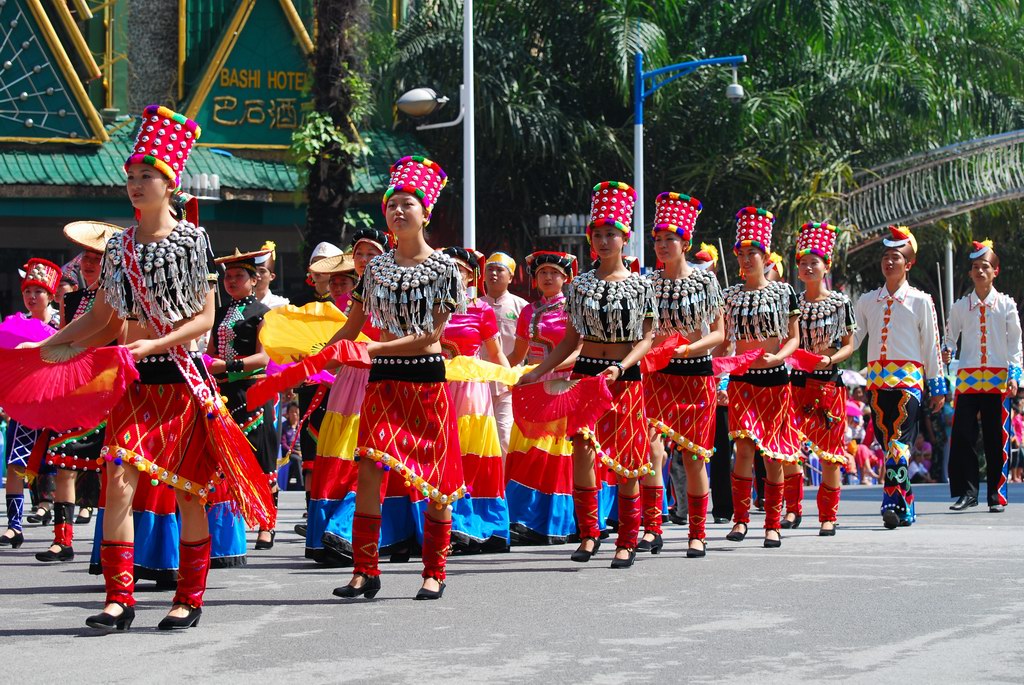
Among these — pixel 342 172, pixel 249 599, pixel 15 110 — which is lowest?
pixel 249 599

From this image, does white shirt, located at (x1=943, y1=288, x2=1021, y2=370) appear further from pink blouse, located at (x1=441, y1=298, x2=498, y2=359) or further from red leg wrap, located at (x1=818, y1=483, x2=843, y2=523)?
pink blouse, located at (x1=441, y1=298, x2=498, y2=359)

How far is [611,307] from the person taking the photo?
10516 millimetres

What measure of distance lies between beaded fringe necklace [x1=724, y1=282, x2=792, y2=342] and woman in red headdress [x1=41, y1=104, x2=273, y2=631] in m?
5.19

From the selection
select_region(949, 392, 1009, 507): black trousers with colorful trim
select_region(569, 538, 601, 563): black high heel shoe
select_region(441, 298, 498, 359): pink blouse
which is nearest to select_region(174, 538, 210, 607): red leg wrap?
select_region(441, 298, 498, 359): pink blouse

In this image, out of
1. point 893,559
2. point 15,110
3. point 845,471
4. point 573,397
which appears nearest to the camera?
point 573,397

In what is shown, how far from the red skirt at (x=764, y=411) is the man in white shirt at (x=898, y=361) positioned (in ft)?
5.40

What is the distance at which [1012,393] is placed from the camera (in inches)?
609

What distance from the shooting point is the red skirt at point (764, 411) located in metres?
12.1

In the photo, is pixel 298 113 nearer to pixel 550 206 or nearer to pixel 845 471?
pixel 550 206

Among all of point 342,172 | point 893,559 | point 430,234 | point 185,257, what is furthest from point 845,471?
point 185,257

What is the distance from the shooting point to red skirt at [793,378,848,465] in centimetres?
1305

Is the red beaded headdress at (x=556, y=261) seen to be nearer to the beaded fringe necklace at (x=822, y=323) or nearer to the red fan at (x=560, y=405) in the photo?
the beaded fringe necklace at (x=822, y=323)

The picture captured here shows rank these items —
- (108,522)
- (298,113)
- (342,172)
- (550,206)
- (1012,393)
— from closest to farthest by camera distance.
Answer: (108,522) < (1012,393) < (342,172) < (298,113) < (550,206)

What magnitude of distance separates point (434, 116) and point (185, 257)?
24.7 meters
